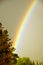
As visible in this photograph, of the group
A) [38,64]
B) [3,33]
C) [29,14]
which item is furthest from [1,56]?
[29,14]

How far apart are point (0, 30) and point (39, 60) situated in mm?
2045

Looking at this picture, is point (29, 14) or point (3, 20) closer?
point (3, 20)

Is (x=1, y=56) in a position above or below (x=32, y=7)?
below

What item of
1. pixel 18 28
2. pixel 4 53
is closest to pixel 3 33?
pixel 4 53

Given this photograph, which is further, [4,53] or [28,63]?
[28,63]

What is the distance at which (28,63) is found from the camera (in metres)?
3.86

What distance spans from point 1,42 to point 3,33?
0.18 m

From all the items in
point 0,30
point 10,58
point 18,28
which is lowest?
point 10,58

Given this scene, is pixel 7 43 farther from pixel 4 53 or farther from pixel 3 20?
pixel 3 20

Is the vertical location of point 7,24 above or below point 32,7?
below

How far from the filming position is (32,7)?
512cm

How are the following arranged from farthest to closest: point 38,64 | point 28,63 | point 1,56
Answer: point 38,64, point 28,63, point 1,56

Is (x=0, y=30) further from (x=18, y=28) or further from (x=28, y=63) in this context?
(x=18, y=28)

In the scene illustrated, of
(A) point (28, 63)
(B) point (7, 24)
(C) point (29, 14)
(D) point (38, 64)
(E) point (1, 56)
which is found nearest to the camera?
(E) point (1, 56)
